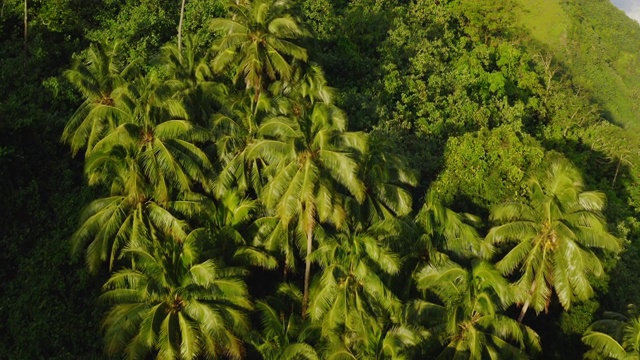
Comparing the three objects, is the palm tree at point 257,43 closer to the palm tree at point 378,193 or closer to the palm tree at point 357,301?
the palm tree at point 378,193

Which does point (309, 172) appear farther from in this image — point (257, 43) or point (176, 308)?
point (257, 43)

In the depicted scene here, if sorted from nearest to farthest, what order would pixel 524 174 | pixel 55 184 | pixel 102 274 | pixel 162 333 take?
pixel 162 333 < pixel 102 274 < pixel 55 184 < pixel 524 174

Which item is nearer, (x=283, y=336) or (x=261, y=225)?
(x=283, y=336)

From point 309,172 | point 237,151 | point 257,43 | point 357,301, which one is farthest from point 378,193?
point 257,43

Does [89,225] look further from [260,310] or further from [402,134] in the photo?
[402,134]

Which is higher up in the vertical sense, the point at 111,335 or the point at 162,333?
the point at 162,333

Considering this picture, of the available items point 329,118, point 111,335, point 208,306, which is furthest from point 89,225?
point 329,118

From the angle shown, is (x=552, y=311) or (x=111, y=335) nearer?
(x=111, y=335)

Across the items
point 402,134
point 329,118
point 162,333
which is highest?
point 329,118
